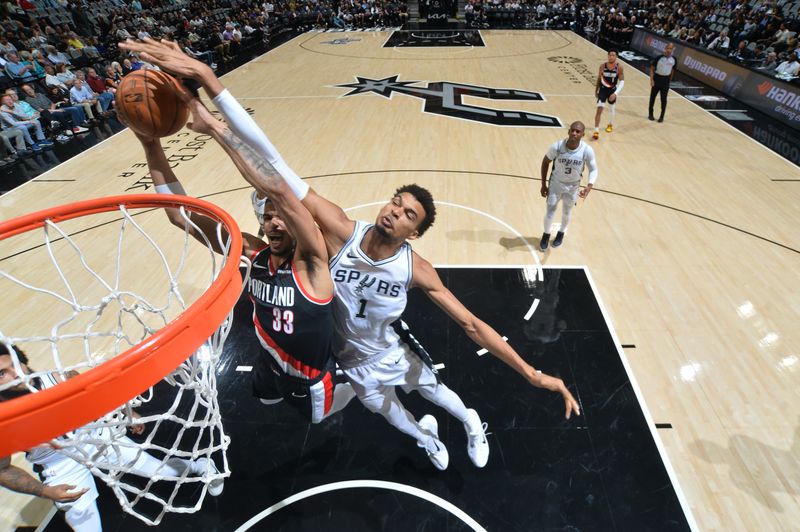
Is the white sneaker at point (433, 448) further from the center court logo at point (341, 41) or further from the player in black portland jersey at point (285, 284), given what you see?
the center court logo at point (341, 41)

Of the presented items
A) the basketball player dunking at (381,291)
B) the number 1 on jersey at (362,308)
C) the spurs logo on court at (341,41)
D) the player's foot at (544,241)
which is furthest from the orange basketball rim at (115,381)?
the spurs logo on court at (341,41)

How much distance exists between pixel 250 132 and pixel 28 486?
6.79ft

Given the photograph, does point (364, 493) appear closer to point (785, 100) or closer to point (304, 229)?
point (304, 229)

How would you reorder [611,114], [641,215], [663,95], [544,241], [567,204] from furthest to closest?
[611,114]
[663,95]
[641,215]
[544,241]
[567,204]

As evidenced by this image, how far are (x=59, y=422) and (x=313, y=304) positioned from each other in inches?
45.2

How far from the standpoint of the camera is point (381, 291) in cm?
245

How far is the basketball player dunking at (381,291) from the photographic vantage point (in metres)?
2.36

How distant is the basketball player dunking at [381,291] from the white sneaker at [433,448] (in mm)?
432

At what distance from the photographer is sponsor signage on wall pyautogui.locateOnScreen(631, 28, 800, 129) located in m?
9.14

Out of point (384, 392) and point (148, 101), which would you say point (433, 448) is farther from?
point (148, 101)

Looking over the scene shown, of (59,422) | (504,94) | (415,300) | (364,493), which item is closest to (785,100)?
(504,94)

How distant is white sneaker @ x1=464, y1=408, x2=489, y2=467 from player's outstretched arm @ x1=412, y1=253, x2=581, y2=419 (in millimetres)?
861

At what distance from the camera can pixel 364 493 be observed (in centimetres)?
306

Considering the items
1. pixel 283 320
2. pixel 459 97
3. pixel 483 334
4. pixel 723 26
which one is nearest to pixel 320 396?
pixel 283 320
